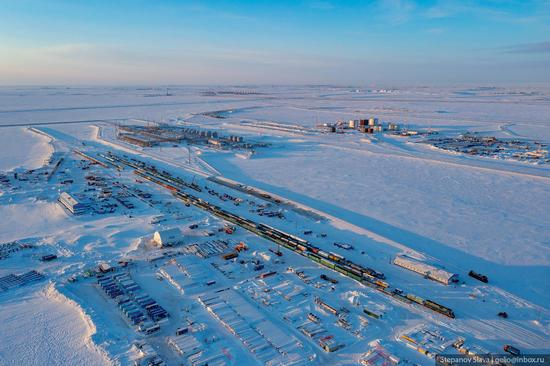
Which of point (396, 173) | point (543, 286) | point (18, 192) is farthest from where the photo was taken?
point (396, 173)

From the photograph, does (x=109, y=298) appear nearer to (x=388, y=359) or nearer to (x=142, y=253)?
(x=142, y=253)

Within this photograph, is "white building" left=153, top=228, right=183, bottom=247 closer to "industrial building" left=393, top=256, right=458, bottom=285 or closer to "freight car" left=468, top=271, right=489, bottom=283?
"industrial building" left=393, top=256, right=458, bottom=285

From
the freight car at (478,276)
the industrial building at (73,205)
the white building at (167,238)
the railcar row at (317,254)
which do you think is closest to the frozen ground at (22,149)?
the industrial building at (73,205)

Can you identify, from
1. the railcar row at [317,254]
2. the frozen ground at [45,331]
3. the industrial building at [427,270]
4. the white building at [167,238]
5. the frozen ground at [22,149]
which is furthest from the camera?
the frozen ground at [22,149]

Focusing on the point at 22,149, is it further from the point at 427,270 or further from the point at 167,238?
the point at 427,270

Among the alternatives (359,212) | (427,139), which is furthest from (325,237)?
(427,139)

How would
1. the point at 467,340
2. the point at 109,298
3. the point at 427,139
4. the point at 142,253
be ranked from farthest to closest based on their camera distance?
1. the point at 427,139
2. the point at 142,253
3. the point at 109,298
4. the point at 467,340

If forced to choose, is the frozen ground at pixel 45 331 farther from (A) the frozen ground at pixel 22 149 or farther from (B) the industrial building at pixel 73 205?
(A) the frozen ground at pixel 22 149
